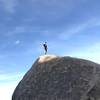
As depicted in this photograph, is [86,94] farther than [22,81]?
No

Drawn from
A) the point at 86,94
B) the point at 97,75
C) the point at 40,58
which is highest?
the point at 40,58

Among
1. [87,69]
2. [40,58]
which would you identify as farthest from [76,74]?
[40,58]

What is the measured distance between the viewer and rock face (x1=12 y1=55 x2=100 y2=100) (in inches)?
1148

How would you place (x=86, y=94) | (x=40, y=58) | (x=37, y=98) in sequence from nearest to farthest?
(x=86, y=94), (x=37, y=98), (x=40, y=58)

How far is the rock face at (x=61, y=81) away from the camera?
29172 millimetres

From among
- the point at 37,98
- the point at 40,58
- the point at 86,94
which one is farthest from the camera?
the point at 40,58

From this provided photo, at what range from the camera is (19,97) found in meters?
32.0

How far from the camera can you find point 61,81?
100 feet

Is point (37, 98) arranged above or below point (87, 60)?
below

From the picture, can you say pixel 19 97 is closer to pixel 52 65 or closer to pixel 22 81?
pixel 22 81

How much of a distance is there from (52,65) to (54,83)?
105 inches

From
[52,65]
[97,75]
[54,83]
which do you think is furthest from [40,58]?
[97,75]

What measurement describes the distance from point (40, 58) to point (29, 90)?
457 centimetres

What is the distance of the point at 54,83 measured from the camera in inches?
1209
